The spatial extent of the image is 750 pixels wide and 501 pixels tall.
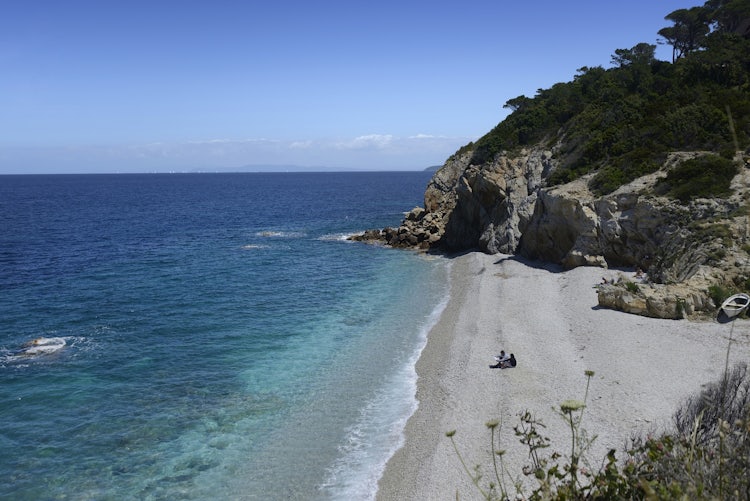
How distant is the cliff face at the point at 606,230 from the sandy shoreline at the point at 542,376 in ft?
9.17

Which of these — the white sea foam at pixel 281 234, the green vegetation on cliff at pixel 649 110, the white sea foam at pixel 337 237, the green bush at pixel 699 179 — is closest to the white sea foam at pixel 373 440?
the green bush at pixel 699 179

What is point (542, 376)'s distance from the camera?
21.9 m

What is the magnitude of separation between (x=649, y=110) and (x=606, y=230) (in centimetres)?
1522

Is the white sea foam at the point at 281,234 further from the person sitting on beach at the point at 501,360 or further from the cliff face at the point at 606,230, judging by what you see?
the person sitting on beach at the point at 501,360

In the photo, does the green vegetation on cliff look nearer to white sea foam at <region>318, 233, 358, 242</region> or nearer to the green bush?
the green bush

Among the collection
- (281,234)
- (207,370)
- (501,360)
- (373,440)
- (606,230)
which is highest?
(606,230)

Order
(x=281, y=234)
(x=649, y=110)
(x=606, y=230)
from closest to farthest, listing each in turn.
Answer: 1. (x=606, y=230)
2. (x=649, y=110)
3. (x=281, y=234)

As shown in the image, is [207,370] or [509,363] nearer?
[509,363]

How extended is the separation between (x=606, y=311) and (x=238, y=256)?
120 feet

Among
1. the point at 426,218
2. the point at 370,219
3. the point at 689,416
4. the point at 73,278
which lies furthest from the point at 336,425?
the point at 370,219

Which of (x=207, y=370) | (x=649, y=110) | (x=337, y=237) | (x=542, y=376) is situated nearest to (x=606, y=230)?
(x=649, y=110)

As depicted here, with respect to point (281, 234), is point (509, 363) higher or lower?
lower

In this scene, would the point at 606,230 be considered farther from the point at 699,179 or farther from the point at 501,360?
the point at 501,360

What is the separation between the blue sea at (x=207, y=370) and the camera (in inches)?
671
